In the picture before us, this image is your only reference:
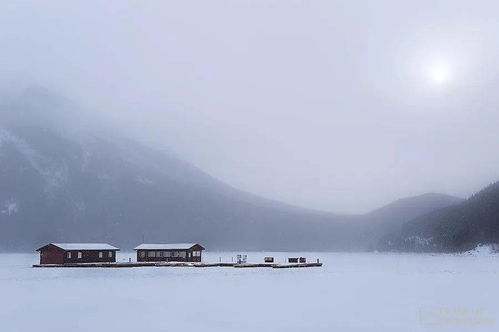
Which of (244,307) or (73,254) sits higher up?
(73,254)

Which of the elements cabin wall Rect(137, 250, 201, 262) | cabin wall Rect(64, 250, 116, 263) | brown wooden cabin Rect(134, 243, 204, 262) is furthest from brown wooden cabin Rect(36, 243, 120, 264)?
brown wooden cabin Rect(134, 243, 204, 262)

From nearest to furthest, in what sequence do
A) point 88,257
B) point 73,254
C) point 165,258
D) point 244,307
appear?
point 244,307 < point 73,254 < point 88,257 < point 165,258

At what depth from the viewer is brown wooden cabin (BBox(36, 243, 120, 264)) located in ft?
487

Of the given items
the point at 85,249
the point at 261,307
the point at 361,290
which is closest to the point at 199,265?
the point at 85,249

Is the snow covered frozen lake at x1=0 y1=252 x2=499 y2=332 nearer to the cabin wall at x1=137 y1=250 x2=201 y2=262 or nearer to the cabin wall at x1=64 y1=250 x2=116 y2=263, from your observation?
the cabin wall at x1=64 y1=250 x2=116 y2=263

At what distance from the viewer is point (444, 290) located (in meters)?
85.4

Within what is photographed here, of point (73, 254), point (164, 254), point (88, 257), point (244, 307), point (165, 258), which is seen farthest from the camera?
point (164, 254)

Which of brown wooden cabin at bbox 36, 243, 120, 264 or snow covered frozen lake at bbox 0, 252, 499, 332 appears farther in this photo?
brown wooden cabin at bbox 36, 243, 120, 264

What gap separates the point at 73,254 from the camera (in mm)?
149125

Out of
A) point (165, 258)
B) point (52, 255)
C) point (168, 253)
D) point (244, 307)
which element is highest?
point (52, 255)

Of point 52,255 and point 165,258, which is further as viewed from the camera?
point 165,258

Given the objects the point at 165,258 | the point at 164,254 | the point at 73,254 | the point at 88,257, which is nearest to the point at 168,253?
the point at 164,254

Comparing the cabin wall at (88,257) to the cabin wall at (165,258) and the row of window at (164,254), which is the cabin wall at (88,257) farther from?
the row of window at (164,254)

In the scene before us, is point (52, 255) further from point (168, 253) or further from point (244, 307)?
point (244, 307)
